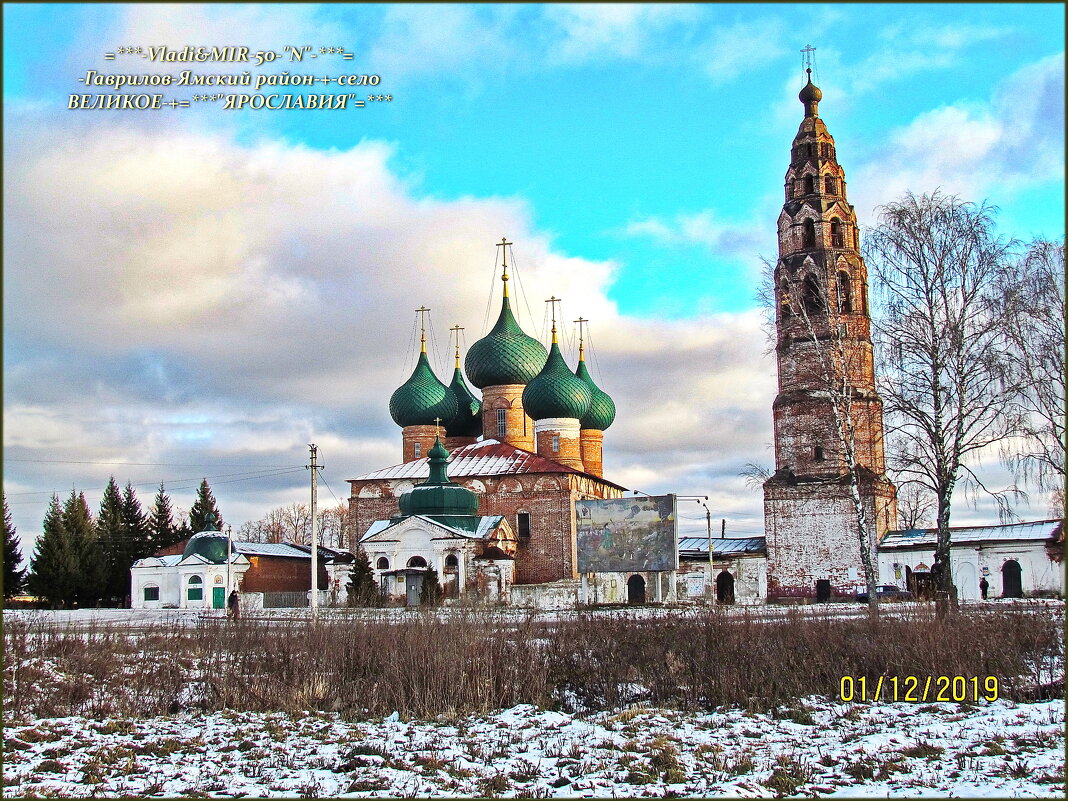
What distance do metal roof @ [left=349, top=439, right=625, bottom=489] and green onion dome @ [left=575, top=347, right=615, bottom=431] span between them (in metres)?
5.10

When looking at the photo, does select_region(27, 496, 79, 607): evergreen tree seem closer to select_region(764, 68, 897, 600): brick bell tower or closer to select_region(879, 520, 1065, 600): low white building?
select_region(764, 68, 897, 600): brick bell tower

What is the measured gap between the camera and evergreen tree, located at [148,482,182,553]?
48.0m

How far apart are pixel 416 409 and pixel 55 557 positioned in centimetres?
1586

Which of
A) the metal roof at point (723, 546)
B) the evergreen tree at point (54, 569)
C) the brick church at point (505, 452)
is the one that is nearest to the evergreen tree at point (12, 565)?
the evergreen tree at point (54, 569)

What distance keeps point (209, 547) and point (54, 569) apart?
Answer: 22.0 ft

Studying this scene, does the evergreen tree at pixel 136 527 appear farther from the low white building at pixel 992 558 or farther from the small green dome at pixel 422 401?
the low white building at pixel 992 558

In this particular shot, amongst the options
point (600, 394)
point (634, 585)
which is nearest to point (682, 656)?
point (634, 585)

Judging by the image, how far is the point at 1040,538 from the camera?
1272 inches

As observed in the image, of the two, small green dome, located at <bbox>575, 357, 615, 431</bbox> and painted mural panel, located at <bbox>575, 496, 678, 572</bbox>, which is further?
small green dome, located at <bbox>575, 357, 615, 431</bbox>

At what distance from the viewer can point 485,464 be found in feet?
138

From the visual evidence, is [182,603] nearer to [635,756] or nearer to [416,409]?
[416,409]

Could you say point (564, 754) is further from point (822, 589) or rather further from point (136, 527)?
point (136, 527)

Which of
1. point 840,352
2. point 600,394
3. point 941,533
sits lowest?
point 941,533
